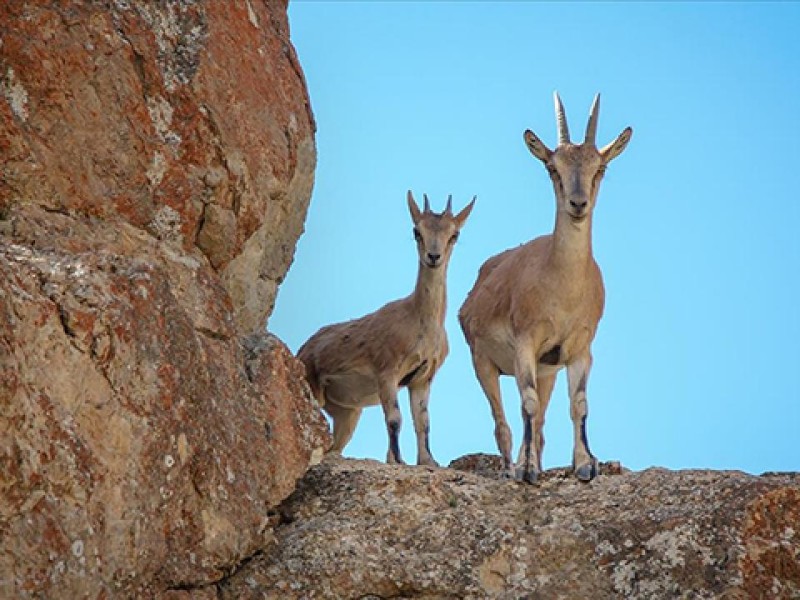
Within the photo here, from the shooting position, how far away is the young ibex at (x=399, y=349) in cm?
1488

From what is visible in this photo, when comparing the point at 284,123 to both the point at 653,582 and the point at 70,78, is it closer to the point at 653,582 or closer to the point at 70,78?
the point at 70,78

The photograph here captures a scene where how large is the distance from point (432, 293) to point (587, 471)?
3885 mm

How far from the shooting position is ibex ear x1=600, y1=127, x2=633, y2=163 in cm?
1309

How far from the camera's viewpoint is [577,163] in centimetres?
1278

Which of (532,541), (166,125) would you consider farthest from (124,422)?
(532,541)

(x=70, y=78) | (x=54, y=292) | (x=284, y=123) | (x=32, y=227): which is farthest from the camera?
(x=284, y=123)

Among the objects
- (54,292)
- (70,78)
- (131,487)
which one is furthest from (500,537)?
(70,78)

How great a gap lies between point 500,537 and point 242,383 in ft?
6.85

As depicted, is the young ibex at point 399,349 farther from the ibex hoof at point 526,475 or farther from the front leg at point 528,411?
the ibex hoof at point 526,475

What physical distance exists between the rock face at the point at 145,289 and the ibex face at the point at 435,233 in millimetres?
2569

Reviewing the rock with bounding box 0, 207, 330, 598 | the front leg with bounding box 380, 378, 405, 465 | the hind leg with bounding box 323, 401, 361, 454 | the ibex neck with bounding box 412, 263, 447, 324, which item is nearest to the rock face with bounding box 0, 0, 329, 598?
the rock with bounding box 0, 207, 330, 598

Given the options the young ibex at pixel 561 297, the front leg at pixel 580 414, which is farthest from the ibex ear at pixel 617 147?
the front leg at pixel 580 414

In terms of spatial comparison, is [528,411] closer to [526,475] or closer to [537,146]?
[526,475]

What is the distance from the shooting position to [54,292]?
8648 millimetres
